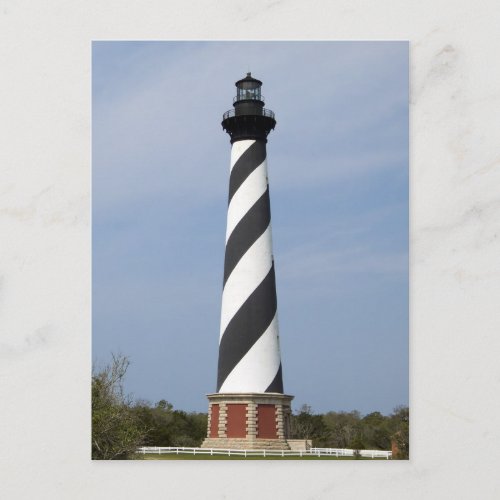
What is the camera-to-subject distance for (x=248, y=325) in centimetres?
645

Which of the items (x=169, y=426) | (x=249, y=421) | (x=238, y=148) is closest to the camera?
(x=169, y=426)

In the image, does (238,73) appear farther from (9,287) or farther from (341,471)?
(341,471)

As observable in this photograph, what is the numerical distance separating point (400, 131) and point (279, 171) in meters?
1.14

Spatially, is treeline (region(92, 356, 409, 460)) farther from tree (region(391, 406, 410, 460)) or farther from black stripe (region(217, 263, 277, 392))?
black stripe (region(217, 263, 277, 392))

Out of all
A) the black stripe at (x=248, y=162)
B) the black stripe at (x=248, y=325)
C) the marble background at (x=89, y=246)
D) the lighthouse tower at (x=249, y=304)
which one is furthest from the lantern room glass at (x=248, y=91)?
the black stripe at (x=248, y=325)

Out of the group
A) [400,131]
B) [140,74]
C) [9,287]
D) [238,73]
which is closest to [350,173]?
[400,131]

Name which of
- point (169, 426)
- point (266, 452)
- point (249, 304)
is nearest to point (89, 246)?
point (169, 426)

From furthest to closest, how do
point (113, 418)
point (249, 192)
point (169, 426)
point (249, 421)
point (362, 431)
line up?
point (249, 192) < point (249, 421) < point (169, 426) < point (113, 418) < point (362, 431)

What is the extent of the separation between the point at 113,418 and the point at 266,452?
99 centimetres

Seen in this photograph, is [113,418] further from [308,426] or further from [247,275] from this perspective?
[247,275]

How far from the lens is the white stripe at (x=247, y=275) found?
6129mm

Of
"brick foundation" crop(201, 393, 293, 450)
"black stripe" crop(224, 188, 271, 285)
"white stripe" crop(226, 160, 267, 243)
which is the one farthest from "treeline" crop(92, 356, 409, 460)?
"white stripe" crop(226, 160, 267, 243)

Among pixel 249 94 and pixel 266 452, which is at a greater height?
pixel 249 94

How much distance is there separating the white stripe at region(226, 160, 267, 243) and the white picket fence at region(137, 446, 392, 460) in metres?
1.88
